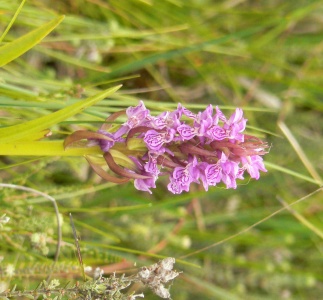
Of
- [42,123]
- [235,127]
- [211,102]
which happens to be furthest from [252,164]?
[211,102]

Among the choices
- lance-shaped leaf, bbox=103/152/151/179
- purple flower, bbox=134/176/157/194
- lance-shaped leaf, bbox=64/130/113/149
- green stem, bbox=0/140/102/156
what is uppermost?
lance-shaped leaf, bbox=64/130/113/149

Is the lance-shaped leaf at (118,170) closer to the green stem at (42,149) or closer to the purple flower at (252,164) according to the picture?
the green stem at (42,149)

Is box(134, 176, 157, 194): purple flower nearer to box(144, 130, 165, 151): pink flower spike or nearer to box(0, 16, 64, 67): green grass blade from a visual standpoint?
box(144, 130, 165, 151): pink flower spike

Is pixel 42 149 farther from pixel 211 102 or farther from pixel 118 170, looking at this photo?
pixel 211 102

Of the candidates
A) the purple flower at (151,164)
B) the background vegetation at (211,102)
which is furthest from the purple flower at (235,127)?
the background vegetation at (211,102)

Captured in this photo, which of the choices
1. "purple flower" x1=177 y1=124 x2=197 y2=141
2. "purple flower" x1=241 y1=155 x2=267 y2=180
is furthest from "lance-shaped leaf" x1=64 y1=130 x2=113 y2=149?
"purple flower" x1=241 y1=155 x2=267 y2=180
